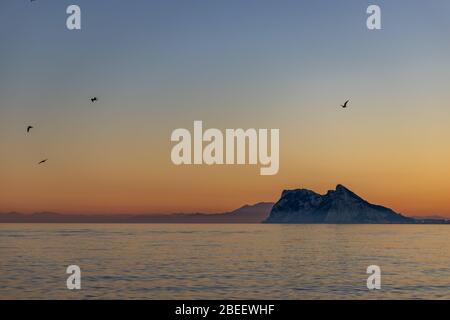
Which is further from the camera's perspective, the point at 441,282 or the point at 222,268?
the point at 222,268

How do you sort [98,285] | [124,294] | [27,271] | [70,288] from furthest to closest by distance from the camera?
[27,271], [98,285], [70,288], [124,294]

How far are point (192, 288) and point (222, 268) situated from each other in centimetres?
2122

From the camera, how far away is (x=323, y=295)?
54.1 m

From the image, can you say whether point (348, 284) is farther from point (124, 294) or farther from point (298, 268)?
point (124, 294)

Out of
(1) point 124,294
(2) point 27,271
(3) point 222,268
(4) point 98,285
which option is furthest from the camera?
(3) point 222,268

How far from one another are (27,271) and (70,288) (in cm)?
1893
